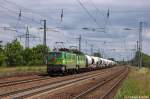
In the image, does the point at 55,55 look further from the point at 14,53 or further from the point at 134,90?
the point at 14,53

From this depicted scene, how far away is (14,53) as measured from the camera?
105 m

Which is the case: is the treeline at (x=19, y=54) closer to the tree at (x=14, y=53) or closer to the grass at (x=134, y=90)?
the tree at (x=14, y=53)

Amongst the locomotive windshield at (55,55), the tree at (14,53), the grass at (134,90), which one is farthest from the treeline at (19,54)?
the grass at (134,90)

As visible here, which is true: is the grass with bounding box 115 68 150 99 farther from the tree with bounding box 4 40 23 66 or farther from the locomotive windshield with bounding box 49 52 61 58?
the tree with bounding box 4 40 23 66

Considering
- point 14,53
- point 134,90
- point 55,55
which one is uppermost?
point 14,53

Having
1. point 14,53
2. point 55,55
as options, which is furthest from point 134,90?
point 14,53

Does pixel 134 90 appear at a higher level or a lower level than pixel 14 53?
lower

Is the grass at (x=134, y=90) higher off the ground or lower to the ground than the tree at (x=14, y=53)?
lower

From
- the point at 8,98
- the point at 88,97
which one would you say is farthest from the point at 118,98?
the point at 8,98

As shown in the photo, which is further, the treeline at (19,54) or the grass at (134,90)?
the treeline at (19,54)

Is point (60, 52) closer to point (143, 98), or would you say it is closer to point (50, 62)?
point (50, 62)

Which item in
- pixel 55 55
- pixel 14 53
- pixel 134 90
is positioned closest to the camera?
pixel 134 90

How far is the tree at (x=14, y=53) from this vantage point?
101706 mm

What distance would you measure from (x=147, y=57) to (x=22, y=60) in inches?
3624
